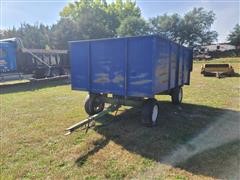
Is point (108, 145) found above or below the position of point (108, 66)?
below

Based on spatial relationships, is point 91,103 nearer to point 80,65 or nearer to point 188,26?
point 80,65

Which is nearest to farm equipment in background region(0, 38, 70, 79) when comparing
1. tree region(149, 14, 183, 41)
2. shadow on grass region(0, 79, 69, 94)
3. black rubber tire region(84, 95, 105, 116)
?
shadow on grass region(0, 79, 69, 94)

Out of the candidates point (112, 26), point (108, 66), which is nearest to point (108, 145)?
point (108, 66)

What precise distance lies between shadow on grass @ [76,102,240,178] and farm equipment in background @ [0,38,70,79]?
12.3m

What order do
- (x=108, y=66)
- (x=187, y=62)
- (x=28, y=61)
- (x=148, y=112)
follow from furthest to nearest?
(x=28, y=61), (x=187, y=62), (x=108, y=66), (x=148, y=112)

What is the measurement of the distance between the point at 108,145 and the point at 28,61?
15383 millimetres

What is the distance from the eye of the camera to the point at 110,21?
6009 cm

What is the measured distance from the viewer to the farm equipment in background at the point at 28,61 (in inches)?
640

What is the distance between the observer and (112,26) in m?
61.3

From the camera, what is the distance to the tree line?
39.7 meters

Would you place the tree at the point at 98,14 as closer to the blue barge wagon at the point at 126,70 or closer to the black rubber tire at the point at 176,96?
the black rubber tire at the point at 176,96

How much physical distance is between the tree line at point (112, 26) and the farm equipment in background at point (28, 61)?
790 inches

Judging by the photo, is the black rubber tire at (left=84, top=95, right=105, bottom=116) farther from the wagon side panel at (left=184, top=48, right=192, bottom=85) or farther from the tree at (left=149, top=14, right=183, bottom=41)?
the tree at (left=149, top=14, right=183, bottom=41)

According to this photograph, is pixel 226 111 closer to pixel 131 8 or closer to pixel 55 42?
pixel 55 42
